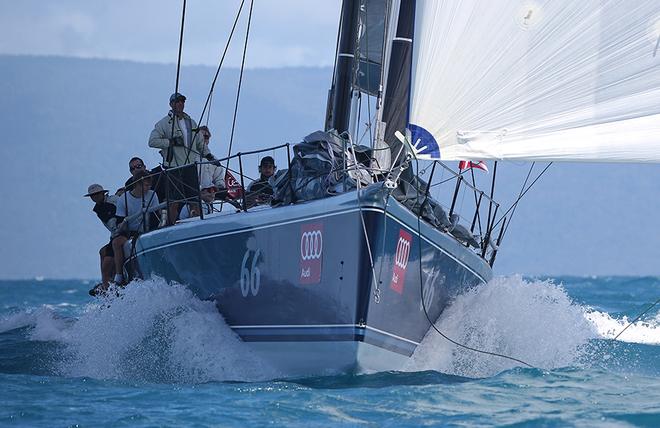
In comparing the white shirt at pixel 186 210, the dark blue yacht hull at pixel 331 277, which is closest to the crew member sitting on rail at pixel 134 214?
the white shirt at pixel 186 210

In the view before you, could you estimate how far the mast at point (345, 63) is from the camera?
10828 mm

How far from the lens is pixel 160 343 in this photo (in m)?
9.43

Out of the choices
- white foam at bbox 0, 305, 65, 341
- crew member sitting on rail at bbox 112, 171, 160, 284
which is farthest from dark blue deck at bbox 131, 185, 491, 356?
white foam at bbox 0, 305, 65, 341

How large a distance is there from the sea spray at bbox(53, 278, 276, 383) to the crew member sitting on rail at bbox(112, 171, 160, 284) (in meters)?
0.77

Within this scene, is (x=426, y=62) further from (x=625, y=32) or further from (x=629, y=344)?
(x=629, y=344)

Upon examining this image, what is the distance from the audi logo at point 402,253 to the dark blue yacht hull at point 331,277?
10mm

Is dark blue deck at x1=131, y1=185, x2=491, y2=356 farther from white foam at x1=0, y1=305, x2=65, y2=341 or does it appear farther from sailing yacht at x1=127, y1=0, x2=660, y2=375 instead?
white foam at x1=0, y1=305, x2=65, y2=341

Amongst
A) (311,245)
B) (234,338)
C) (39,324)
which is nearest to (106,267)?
(39,324)

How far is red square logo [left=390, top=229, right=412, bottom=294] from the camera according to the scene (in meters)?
8.34

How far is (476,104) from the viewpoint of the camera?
7660 mm

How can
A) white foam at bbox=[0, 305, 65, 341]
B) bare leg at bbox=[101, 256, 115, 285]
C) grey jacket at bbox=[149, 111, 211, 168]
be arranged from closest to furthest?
grey jacket at bbox=[149, 111, 211, 168], bare leg at bbox=[101, 256, 115, 285], white foam at bbox=[0, 305, 65, 341]

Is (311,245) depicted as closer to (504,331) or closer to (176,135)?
(504,331)

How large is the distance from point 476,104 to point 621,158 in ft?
2.96

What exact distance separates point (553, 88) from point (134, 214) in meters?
4.74
